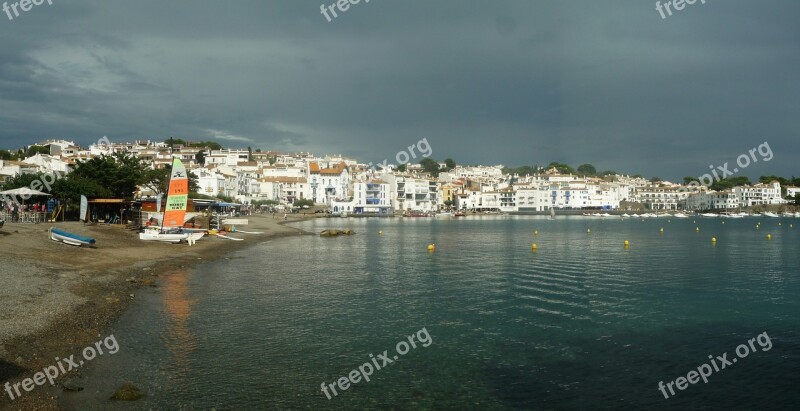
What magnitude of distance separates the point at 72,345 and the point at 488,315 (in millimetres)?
12088

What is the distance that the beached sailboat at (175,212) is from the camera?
3778 cm

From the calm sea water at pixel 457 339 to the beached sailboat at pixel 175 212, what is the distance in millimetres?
10189

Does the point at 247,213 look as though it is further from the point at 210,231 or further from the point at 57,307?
the point at 57,307

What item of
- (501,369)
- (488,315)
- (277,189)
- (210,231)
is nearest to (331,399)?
(501,369)

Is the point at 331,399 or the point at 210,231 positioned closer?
the point at 331,399

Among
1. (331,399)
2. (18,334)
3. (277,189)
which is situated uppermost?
(277,189)

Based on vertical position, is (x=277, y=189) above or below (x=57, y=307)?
above

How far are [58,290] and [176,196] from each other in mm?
21288

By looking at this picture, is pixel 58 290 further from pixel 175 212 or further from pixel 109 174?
pixel 109 174

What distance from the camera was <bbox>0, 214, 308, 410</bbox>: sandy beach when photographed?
11.2 meters

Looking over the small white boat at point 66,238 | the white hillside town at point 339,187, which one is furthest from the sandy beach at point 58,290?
the white hillside town at point 339,187

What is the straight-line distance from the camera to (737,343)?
1492 cm

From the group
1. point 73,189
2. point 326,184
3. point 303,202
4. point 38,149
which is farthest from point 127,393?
point 326,184

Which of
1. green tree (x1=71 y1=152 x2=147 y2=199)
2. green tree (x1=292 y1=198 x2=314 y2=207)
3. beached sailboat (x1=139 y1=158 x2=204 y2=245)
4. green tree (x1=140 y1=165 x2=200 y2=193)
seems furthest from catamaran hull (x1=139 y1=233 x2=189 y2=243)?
green tree (x1=292 y1=198 x2=314 y2=207)
